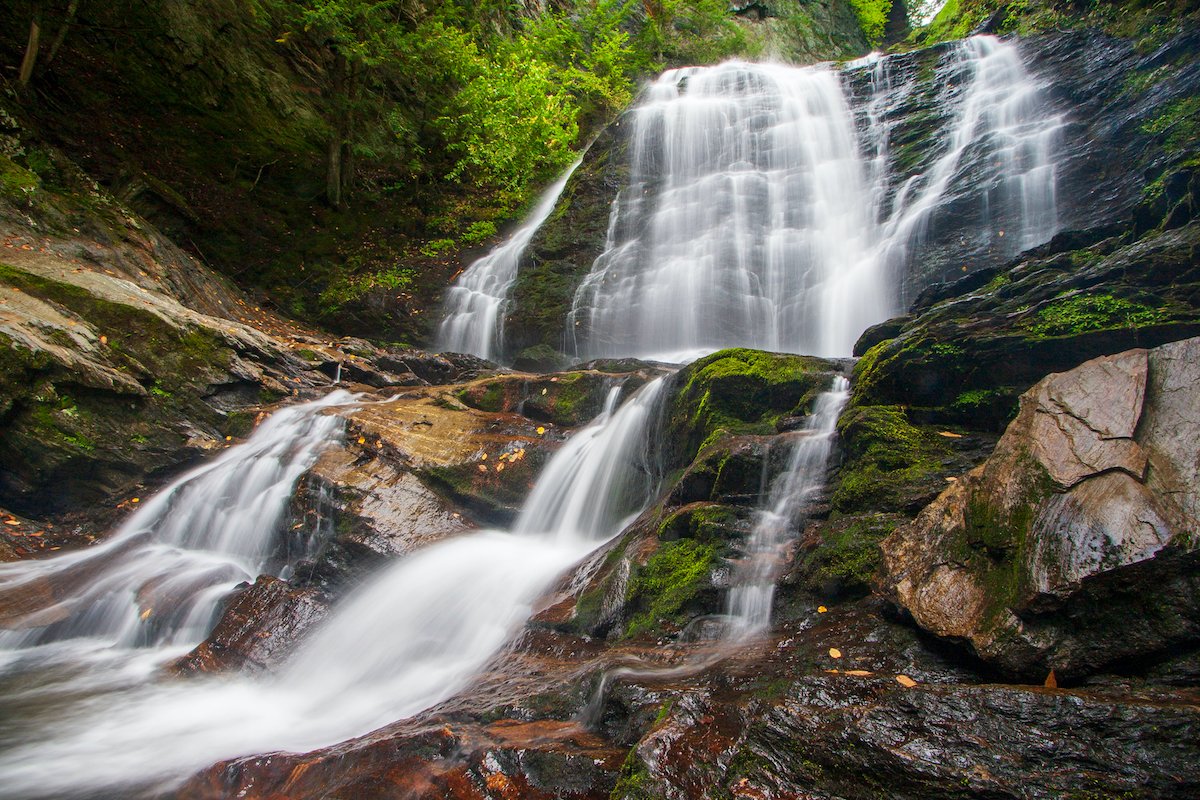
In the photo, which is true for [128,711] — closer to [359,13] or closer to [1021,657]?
[1021,657]

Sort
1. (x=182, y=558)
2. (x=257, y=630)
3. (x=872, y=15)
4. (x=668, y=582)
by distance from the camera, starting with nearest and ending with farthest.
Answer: (x=668, y=582) < (x=257, y=630) < (x=182, y=558) < (x=872, y=15)

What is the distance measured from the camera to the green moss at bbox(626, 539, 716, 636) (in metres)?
3.63

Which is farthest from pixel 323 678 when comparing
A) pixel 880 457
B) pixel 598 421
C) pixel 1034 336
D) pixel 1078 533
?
pixel 1034 336

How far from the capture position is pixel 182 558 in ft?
20.6

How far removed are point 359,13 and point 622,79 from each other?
29.9 feet

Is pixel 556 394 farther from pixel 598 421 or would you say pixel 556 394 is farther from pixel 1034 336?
pixel 1034 336

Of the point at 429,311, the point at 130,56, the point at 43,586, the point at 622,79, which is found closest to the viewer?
the point at 43,586

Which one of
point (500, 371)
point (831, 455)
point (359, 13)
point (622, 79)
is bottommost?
point (831, 455)

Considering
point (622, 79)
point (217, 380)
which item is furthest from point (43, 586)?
point (622, 79)

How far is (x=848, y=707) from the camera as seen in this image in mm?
2221

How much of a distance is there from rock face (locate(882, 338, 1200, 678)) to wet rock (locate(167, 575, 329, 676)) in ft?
15.4

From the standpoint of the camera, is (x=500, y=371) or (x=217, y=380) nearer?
(x=217, y=380)

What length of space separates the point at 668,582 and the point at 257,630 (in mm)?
3638

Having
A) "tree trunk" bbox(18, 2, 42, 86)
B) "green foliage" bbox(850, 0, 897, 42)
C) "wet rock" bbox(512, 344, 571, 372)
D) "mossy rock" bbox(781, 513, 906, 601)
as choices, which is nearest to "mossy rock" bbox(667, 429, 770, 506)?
"mossy rock" bbox(781, 513, 906, 601)
